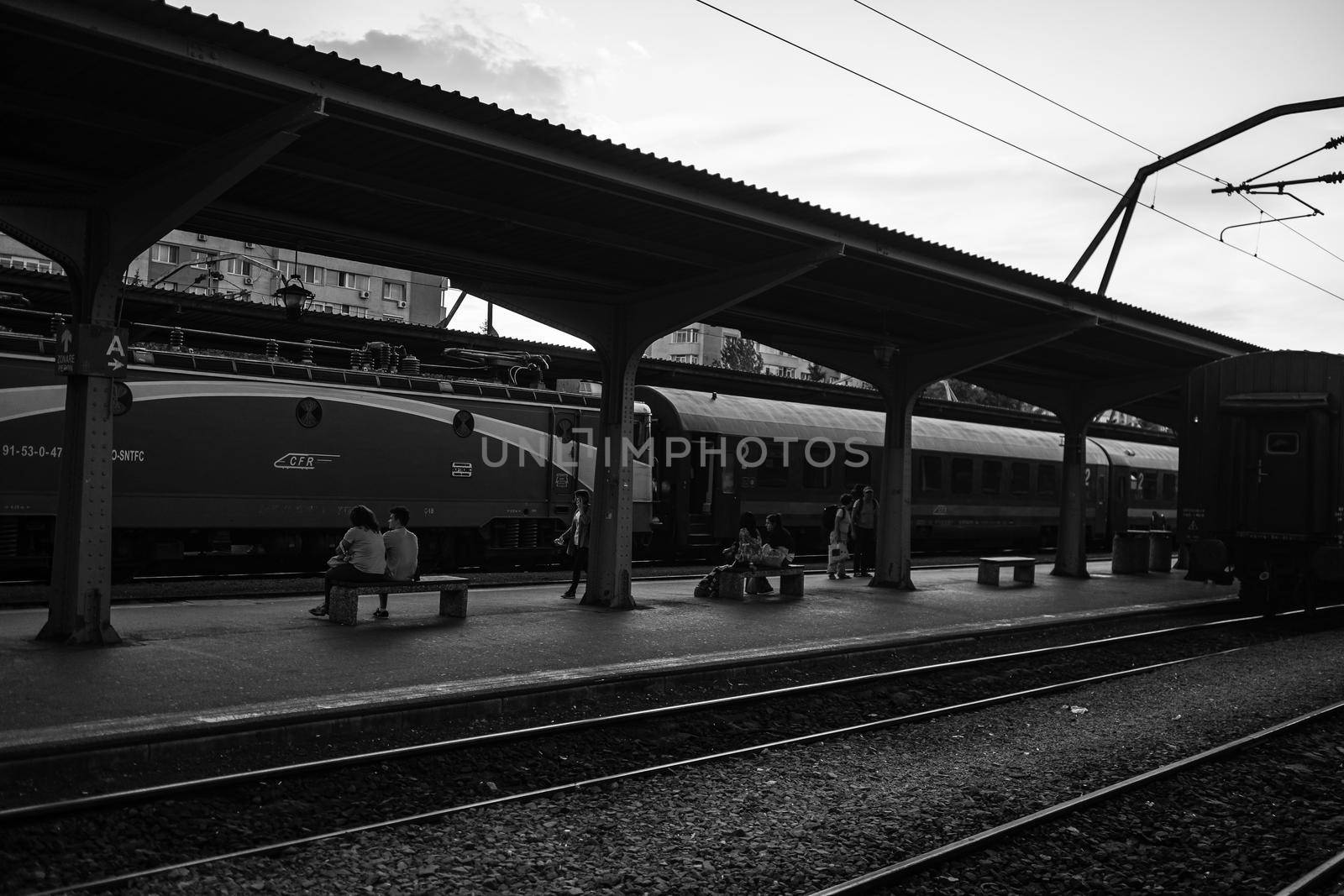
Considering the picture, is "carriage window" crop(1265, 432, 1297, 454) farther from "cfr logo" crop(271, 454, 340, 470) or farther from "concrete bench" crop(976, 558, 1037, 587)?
"cfr logo" crop(271, 454, 340, 470)

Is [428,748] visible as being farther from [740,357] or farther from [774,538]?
[740,357]

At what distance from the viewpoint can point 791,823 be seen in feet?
21.9

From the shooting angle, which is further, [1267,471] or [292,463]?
[292,463]

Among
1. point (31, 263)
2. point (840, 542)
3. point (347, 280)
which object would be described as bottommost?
point (840, 542)

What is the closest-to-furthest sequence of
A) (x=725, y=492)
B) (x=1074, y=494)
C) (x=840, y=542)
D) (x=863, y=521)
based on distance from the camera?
(x=840, y=542) → (x=863, y=521) → (x=1074, y=494) → (x=725, y=492)

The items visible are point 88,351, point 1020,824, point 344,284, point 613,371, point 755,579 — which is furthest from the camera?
point 344,284

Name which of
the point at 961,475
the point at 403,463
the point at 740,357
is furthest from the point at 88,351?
the point at 740,357

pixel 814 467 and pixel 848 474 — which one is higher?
pixel 814 467

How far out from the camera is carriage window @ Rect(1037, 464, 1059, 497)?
3072 cm

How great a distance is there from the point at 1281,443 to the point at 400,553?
12.3 meters

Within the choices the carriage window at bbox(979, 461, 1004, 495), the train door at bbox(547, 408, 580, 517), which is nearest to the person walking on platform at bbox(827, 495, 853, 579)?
the train door at bbox(547, 408, 580, 517)

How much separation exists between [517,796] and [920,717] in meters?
3.94

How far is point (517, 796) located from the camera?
6.89 m

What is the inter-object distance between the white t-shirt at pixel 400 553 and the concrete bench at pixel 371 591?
18cm
